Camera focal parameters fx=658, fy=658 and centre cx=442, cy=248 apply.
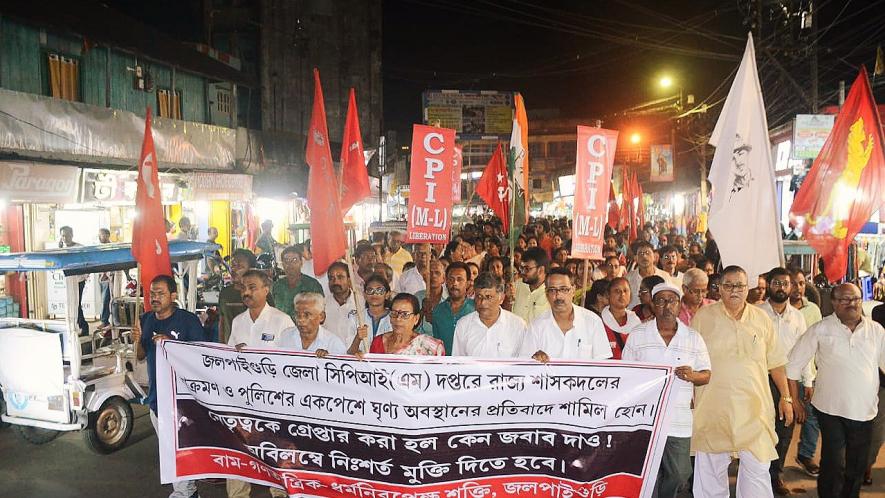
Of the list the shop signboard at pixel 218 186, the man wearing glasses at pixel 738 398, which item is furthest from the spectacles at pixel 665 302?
the shop signboard at pixel 218 186

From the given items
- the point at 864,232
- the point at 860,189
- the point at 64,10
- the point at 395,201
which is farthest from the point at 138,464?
Answer: the point at 395,201

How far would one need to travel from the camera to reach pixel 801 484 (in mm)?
5949

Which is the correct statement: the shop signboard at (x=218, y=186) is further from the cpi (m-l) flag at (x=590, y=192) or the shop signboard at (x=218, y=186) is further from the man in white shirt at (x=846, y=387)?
the man in white shirt at (x=846, y=387)

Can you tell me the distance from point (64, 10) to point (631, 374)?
13.4 m

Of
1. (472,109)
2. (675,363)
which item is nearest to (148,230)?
(675,363)

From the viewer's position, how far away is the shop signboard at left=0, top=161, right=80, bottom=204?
10.8m

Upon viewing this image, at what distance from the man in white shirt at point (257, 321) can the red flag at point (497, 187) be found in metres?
6.77

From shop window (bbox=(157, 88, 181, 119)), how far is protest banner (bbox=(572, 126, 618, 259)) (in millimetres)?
13847

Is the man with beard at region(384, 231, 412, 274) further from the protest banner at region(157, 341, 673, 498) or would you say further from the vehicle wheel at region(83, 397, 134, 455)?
the protest banner at region(157, 341, 673, 498)

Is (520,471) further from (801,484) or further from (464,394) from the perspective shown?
(801,484)

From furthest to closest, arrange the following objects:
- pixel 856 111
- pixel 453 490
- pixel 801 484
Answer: pixel 856 111, pixel 801 484, pixel 453 490

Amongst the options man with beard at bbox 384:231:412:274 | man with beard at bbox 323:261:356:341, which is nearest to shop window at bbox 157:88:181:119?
man with beard at bbox 384:231:412:274

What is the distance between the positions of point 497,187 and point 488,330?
8.24m

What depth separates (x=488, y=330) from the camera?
5129 millimetres
